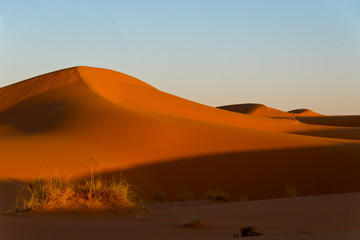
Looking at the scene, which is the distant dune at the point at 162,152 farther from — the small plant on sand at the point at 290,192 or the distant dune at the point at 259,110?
the distant dune at the point at 259,110

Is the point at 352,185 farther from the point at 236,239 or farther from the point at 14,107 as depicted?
the point at 14,107

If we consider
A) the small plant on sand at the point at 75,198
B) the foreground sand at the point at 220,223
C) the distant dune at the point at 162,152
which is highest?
the distant dune at the point at 162,152

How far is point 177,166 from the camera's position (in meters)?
22.1

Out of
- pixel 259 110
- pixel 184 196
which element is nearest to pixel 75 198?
pixel 184 196

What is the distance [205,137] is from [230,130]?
106 inches

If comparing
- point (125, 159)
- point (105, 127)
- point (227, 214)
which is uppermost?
point (105, 127)

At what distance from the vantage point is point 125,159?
23.2 meters

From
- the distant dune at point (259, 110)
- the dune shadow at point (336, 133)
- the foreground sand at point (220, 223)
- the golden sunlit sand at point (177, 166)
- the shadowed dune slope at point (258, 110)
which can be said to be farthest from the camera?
the distant dune at point (259, 110)

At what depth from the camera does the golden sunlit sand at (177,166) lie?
34.8 feet

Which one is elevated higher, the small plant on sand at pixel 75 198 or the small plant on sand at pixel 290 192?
the small plant on sand at pixel 75 198

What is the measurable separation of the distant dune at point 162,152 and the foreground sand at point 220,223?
20.0ft

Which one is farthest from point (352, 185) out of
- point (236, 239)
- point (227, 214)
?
point (236, 239)

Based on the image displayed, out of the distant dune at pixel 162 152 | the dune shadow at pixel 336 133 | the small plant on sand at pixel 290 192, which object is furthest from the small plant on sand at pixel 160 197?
the dune shadow at pixel 336 133

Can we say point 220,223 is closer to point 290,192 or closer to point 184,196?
point 184,196
